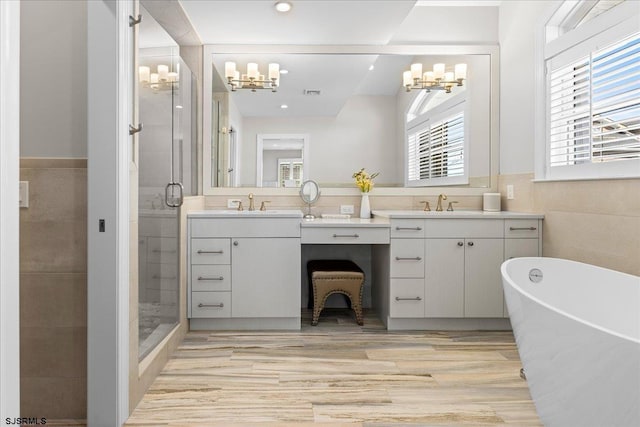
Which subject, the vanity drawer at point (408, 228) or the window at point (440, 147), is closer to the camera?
the vanity drawer at point (408, 228)

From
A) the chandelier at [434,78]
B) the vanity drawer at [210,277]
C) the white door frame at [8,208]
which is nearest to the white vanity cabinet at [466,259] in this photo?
the chandelier at [434,78]

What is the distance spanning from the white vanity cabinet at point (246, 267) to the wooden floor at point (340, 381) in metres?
0.19

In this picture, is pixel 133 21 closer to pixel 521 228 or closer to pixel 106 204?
pixel 106 204

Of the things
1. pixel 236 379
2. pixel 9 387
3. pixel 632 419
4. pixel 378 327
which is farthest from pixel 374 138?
pixel 9 387

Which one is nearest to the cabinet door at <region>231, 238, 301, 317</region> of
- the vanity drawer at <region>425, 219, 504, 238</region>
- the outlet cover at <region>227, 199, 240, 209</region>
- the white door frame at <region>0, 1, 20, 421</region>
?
the outlet cover at <region>227, 199, 240, 209</region>

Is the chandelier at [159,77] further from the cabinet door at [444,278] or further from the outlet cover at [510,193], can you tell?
the outlet cover at [510,193]

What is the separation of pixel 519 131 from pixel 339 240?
5.50 ft

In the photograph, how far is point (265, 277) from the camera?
3311mm

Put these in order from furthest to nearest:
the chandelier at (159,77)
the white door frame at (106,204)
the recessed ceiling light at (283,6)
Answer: the recessed ceiling light at (283,6), the chandelier at (159,77), the white door frame at (106,204)

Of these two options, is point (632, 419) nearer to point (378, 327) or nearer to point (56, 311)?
point (56, 311)

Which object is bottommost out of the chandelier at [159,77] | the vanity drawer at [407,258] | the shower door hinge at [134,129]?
the vanity drawer at [407,258]

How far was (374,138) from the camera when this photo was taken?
397 centimetres

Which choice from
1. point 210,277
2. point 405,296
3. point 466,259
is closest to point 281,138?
point 210,277

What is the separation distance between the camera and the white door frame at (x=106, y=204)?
1854 millimetres
